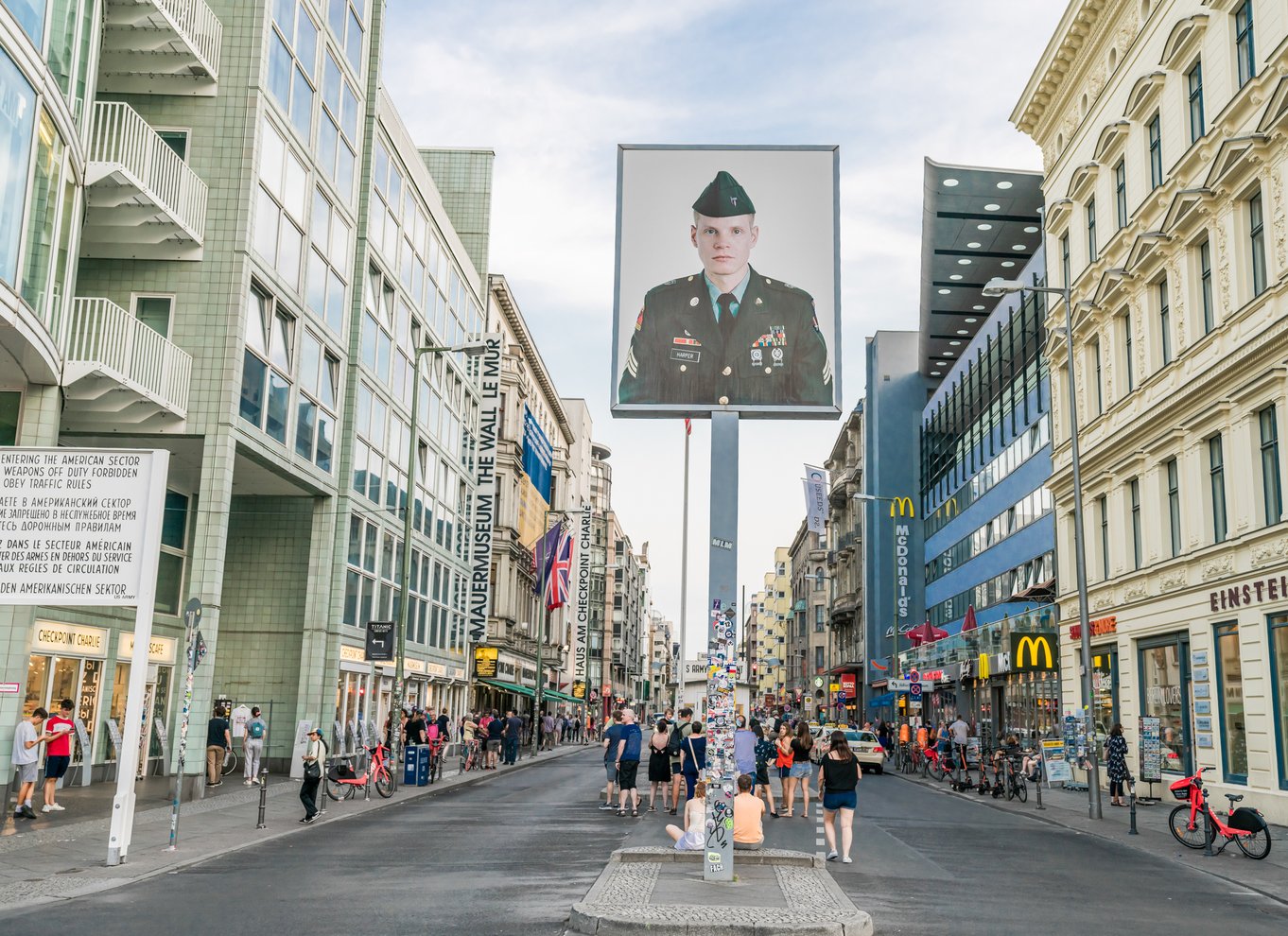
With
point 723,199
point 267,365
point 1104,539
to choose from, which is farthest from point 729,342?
point 1104,539

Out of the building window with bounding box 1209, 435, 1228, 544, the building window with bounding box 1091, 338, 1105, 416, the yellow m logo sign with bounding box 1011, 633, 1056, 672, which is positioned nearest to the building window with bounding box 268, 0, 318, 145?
the building window with bounding box 1091, 338, 1105, 416

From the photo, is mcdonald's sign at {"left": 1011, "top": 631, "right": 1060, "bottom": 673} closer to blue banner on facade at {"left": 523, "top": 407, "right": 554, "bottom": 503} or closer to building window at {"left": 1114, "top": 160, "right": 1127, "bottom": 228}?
building window at {"left": 1114, "top": 160, "right": 1127, "bottom": 228}

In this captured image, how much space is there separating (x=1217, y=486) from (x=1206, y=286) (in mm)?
4238

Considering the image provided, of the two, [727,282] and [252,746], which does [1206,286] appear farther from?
[252,746]

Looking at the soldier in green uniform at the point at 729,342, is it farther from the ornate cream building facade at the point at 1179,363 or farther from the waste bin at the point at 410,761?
the waste bin at the point at 410,761

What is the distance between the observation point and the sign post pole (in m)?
12.7

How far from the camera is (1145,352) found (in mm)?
28766

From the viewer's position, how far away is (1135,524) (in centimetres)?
3023

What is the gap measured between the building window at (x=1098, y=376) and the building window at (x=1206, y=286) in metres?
6.50

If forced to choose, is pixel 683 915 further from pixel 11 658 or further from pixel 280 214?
pixel 280 214

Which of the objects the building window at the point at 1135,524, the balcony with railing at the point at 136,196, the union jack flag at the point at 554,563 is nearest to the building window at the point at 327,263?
the balcony with railing at the point at 136,196

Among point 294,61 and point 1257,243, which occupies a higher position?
point 294,61

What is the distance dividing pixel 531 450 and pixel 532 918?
5665cm

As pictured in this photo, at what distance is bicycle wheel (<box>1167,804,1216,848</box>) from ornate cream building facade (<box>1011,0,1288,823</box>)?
11.2 feet
